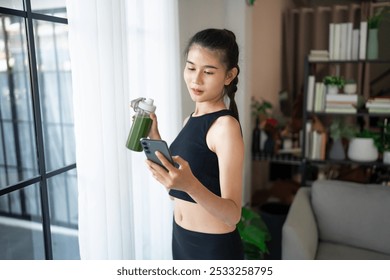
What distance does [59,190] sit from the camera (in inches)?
47.0

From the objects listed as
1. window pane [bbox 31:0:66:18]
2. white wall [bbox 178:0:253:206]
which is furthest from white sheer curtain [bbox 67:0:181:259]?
window pane [bbox 31:0:66:18]

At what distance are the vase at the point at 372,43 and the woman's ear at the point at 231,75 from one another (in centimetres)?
127

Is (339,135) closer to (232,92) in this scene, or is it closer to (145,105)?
(232,92)

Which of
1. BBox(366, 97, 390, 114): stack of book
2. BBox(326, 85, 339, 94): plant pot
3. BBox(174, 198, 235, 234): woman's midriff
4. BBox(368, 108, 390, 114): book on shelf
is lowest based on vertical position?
BBox(174, 198, 235, 234): woman's midriff

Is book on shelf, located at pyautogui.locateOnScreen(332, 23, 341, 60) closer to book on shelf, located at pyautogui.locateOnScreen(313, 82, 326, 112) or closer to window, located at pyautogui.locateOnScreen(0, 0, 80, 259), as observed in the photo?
book on shelf, located at pyautogui.locateOnScreen(313, 82, 326, 112)

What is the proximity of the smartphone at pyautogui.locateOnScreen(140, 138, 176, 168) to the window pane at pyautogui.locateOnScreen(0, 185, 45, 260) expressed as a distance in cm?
59

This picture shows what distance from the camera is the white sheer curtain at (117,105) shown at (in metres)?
0.83

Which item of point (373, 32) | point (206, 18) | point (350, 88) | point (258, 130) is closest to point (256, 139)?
point (258, 130)

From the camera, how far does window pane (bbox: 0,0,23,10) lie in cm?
77

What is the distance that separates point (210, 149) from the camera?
0.69 metres

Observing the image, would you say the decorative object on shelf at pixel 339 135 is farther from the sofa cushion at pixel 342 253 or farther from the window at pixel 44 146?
the window at pixel 44 146

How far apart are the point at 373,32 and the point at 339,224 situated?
0.91 m

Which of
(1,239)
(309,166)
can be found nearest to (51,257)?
(1,239)
